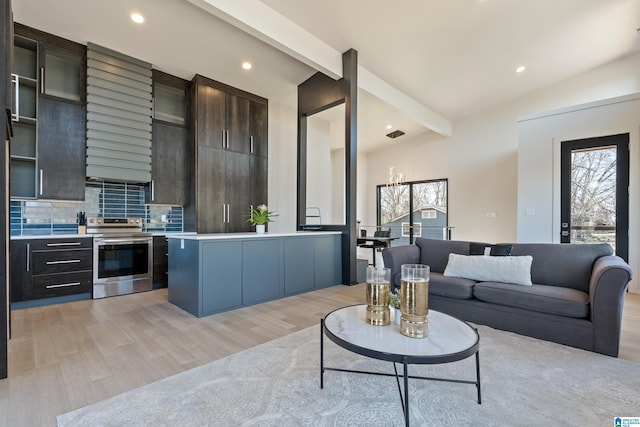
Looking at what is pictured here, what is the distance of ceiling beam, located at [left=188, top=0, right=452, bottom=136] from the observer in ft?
10.3

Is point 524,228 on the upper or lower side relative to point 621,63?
lower

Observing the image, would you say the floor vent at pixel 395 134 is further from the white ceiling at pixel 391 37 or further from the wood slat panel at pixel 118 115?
the wood slat panel at pixel 118 115

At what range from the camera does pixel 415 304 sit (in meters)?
1.55

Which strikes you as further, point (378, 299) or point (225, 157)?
point (225, 157)

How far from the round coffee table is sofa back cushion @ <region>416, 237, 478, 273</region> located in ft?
5.95

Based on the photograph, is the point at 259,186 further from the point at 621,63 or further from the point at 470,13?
the point at 621,63

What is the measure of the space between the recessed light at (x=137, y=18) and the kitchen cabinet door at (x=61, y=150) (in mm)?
1381

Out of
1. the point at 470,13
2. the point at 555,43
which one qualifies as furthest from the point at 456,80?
the point at 470,13


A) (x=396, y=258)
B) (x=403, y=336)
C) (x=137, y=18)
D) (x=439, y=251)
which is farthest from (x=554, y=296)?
(x=137, y=18)

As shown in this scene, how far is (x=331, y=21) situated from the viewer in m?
3.78

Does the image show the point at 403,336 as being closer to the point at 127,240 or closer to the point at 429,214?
the point at 127,240

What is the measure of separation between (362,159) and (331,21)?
19.5ft

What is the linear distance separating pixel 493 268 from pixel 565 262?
25.8 inches

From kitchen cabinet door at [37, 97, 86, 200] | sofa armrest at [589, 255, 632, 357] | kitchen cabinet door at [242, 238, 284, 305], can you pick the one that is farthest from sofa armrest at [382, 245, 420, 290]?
kitchen cabinet door at [37, 97, 86, 200]
